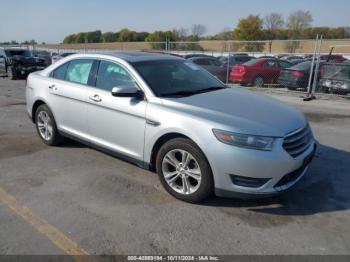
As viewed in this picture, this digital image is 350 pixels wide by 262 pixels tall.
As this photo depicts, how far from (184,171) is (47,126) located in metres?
3.00

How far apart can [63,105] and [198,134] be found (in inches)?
102

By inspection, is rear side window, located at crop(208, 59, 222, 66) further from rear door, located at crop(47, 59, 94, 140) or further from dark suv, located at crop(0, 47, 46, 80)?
rear door, located at crop(47, 59, 94, 140)

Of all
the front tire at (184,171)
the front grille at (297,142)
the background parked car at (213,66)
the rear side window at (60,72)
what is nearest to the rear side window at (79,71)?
the rear side window at (60,72)

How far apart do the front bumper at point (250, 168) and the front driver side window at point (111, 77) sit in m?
1.55

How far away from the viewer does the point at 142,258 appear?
2.80 m

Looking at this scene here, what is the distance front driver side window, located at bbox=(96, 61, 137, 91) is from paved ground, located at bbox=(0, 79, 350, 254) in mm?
1190

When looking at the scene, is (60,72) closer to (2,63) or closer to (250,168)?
(250,168)

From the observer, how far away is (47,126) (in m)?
5.60

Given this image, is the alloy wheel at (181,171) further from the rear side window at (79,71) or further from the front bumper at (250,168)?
the rear side window at (79,71)

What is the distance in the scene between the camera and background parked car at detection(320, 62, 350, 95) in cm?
1080

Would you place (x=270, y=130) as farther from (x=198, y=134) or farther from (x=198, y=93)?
(x=198, y=93)

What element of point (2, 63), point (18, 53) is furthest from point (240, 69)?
point (2, 63)

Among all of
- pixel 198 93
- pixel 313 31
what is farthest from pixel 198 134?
pixel 313 31

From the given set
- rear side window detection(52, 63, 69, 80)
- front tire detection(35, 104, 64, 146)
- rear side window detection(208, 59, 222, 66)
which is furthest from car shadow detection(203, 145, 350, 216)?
rear side window detection(208, 59, 222, 66)
